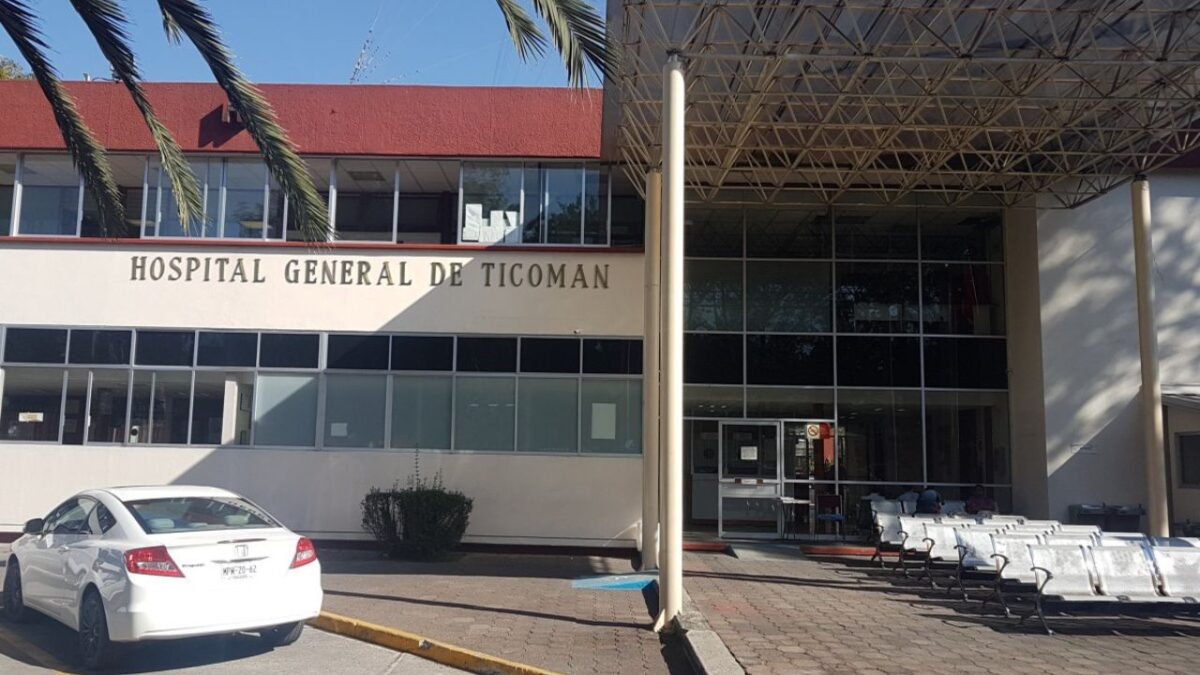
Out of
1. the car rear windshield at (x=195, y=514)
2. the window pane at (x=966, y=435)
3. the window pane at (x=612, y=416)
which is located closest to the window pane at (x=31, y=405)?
the window pane at (x=612, y=416)

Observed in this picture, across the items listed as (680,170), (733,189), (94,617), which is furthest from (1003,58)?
(94,617)

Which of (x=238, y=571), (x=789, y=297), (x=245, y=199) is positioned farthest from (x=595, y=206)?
(x=238, y=571)

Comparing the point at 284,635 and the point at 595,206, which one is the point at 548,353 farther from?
the point at 284,635

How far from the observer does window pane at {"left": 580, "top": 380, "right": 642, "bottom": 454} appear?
1691 centimetres

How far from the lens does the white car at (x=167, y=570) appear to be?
8.07 m

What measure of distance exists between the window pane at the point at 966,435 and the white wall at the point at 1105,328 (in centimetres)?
167

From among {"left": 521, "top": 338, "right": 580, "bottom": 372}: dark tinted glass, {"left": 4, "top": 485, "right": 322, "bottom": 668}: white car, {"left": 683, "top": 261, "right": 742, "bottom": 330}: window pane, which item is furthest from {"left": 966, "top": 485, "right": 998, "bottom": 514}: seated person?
{"left": 4, "top": 485, "right": 322, "bottom": 668}: white car

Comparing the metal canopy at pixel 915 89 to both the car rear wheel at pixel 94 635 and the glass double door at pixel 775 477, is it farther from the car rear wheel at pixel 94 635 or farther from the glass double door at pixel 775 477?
A: the car rear wheel at pixel 94 635

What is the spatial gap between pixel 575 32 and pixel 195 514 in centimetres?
565

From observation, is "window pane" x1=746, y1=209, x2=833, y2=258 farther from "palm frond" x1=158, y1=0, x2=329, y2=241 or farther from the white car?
the white car

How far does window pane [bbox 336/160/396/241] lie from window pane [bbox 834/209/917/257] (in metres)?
8.71

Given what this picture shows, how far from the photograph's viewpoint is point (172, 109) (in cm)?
1767

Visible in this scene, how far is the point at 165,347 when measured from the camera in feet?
57.0

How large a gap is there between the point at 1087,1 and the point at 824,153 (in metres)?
5.72
